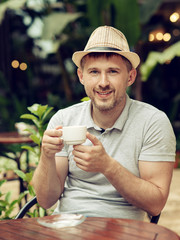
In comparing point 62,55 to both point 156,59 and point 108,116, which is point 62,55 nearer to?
point 156,59

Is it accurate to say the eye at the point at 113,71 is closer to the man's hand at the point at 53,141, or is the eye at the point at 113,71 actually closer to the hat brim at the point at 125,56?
the hat brim at the point at 125,56

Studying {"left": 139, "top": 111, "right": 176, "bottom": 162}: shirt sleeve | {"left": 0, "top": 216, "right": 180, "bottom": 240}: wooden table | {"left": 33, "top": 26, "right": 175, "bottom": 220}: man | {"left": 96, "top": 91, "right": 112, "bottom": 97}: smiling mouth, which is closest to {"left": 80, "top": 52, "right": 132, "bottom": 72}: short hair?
{"left": 33, "top": 26, "right": 175, "bottom": 220}: man

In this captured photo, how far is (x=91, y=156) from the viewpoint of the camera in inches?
51.1

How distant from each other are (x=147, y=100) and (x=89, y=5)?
2627 millimetres

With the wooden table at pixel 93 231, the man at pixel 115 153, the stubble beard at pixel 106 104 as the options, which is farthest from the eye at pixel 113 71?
the wooden table at pixel 93 231

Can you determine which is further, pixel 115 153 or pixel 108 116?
pixel 108 116

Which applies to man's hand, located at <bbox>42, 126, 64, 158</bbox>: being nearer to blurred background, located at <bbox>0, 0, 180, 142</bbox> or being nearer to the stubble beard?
the stubble beard

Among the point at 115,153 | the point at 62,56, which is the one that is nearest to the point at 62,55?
the point at 62,56

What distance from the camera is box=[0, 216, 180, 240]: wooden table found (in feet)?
3.51

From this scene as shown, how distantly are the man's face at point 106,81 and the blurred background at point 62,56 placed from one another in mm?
4088

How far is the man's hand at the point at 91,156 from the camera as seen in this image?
130cm

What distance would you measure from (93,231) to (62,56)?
7.34 metres

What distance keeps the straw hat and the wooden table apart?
770mm

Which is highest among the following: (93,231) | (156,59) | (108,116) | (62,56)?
(62,56)
